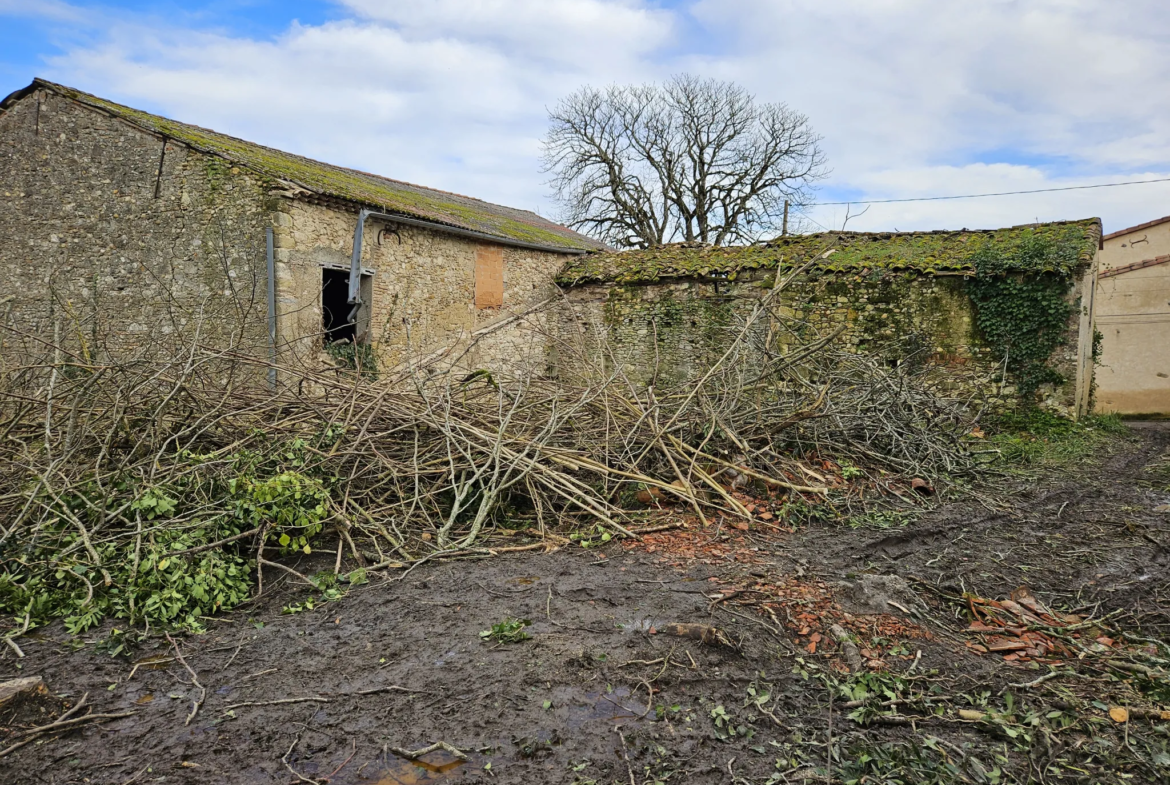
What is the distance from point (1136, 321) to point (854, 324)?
922cm

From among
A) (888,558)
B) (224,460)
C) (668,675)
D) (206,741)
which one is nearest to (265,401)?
(224,460)

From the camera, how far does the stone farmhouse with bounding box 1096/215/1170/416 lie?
627 inches

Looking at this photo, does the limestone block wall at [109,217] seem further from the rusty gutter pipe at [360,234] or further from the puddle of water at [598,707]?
the puddle of water at [598,707]

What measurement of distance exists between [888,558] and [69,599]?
16.1 feet

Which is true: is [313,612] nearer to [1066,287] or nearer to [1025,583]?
[1025,583]

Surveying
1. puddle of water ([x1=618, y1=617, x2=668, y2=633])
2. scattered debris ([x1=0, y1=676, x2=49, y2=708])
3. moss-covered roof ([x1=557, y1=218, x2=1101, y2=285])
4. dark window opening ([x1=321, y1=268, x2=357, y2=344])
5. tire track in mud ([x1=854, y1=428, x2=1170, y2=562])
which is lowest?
scattered debris ([x1=0, y1=676, x2=49, y2=708])

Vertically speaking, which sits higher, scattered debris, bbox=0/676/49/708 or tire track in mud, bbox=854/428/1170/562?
tire track in mud, bbox=854/428/1170/562

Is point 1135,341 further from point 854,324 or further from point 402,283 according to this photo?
point 402,283

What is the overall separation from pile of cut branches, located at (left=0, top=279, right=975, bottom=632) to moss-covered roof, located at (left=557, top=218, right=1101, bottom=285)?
456 centimetres

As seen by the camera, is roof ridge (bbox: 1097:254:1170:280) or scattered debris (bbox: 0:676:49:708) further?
roof ridge (bbox: 1097:254:1170:280)

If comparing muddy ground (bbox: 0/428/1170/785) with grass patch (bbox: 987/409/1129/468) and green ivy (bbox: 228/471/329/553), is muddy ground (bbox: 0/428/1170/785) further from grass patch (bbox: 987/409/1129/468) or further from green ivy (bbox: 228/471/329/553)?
grass patch (bbox: 987/409/1129/468)

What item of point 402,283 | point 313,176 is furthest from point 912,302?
point 313,176

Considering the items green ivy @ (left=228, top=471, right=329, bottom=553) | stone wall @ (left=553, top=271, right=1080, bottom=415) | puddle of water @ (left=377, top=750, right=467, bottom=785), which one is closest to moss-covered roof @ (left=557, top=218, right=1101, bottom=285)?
stone wall @ (left=553, top=271, right=1080, bottom=415)

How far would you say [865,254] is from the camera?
12047 millimetres
